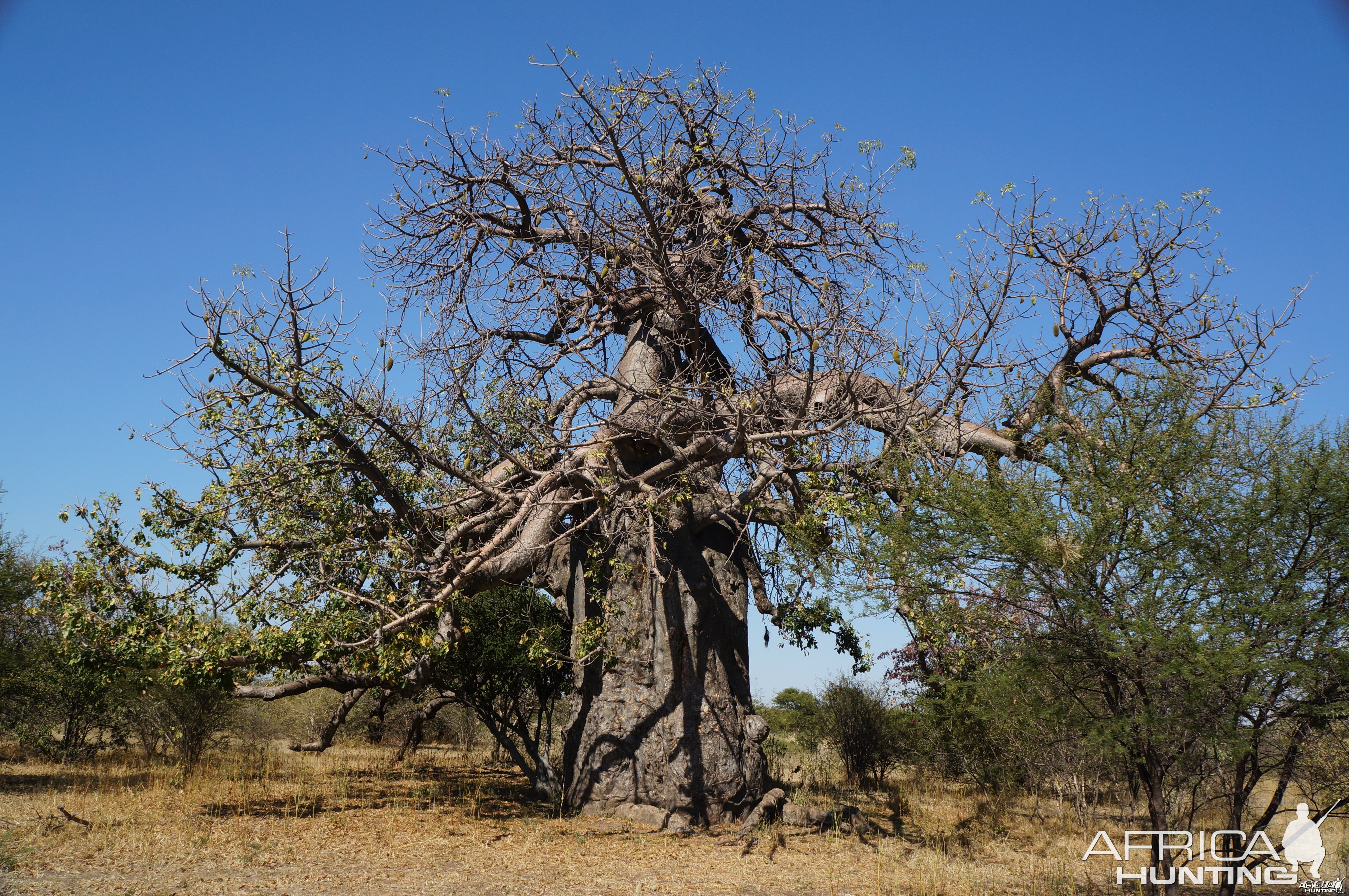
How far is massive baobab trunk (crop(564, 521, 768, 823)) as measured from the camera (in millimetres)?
A: 8641

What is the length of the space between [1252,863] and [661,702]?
5.05 meters

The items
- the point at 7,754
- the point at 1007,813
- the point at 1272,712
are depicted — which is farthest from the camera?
the point at 7,754

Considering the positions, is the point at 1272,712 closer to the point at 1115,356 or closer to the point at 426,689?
the point at 1115,356

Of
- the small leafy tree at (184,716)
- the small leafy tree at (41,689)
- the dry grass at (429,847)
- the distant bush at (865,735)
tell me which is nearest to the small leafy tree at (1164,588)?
the dry grass at (429,847)

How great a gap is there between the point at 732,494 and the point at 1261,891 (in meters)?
5.39

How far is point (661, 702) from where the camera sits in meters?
8.77

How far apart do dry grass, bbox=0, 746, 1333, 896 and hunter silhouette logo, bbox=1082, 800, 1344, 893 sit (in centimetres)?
66

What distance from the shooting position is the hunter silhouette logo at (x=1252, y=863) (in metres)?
5.59

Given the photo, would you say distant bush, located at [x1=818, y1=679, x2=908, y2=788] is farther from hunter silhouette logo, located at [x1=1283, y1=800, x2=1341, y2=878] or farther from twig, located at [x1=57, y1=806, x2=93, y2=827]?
twig, located at [x1=57, y1=806, x2=93, y2=827]

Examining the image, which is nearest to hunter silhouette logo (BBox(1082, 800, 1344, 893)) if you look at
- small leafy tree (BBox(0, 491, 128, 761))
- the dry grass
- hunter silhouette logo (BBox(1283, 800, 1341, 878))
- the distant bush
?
hunter silhouette logo (BBox(1283, 800, 1341, 878))

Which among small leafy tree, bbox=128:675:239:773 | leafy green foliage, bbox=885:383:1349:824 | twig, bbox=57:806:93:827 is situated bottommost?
twig, bbox=57:806:93:827

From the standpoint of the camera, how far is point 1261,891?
22.5 ft

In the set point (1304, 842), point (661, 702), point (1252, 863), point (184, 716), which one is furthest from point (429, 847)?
point (1304, 842)

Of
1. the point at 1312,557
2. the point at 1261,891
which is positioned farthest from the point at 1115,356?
the point at 1261,891
